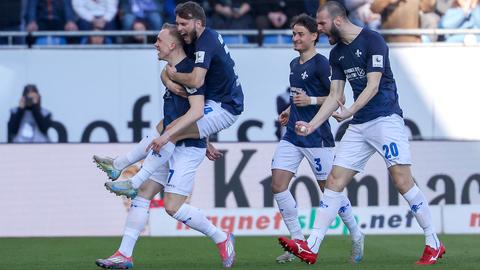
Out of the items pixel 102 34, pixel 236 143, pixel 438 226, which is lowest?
pixel 438 226

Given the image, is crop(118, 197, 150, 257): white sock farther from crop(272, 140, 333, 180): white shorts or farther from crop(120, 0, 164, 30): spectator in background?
crop(120, 0, 164, 30): spectator in background

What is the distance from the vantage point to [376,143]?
36.6ft

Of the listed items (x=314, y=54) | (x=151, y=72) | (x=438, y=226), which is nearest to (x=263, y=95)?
(x=151, y=72)

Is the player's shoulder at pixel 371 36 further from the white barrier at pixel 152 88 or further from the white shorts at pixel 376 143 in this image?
the white barrier at pixel 152 88

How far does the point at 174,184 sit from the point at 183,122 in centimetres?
59

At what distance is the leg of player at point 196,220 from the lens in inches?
425

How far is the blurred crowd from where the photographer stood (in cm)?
1881

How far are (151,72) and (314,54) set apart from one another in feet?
23.2

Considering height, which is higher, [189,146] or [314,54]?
[314,54]

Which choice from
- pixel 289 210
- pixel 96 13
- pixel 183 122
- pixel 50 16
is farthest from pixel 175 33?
pixel 50 16

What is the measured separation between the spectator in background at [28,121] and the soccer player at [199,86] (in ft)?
24.9

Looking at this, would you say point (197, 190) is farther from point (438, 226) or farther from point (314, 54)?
point (314, 54)

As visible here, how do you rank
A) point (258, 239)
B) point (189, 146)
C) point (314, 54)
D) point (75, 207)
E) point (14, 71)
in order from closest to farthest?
point (189, 146)
point (314, 54)
point (258, 239)
point (75, 207)
point (14, 71)

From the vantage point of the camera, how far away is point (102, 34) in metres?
18.7
